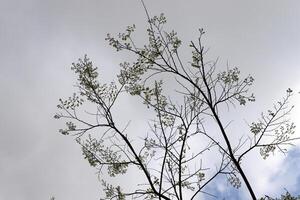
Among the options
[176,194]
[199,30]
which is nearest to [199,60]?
[199,30]

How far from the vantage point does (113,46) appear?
10.5 meters

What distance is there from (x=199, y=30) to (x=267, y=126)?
265 cm

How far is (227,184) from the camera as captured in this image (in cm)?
1011

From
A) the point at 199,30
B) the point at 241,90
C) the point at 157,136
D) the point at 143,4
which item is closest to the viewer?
the point at 143,4

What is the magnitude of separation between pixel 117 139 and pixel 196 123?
199cm

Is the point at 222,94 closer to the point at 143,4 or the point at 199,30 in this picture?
the point at 199,30

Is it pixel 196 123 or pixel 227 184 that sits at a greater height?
pixel 196 123

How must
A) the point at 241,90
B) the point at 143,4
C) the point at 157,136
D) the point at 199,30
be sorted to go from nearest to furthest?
the point at 143,4
the point at 199,30
the point at 241,90
the point at 157,136

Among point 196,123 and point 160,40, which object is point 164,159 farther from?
point 160,40

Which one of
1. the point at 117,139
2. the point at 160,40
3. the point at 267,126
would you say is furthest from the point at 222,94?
the point at 117,139

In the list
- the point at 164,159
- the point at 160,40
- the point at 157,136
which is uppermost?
the point at 160,40

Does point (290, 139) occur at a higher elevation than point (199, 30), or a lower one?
lower

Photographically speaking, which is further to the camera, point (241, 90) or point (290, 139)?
point (241, 90)

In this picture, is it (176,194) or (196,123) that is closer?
(176,194)
